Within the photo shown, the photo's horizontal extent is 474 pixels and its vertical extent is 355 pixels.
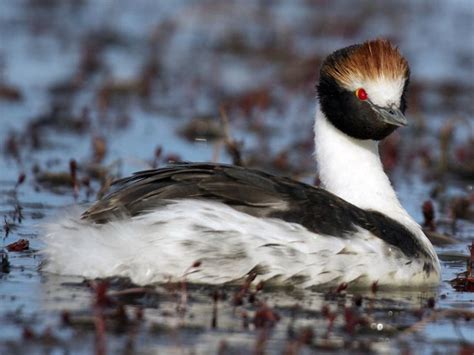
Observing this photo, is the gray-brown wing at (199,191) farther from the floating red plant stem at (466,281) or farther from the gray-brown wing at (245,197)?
the floating red plant stem at (466,281)

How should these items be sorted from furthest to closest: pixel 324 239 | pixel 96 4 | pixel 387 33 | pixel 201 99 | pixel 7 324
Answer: pixel 96 4 < pixel 387 33 < pixel 201 99 < pixel 324 239 < pixel 7 324

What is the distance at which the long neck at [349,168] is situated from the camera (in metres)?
8.08

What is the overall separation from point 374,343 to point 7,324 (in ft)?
5.62

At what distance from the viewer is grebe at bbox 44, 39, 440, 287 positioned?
7008mm

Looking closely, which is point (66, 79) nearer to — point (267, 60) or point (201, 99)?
point (201, 99)

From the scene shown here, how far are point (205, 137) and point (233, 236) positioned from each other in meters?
5.89

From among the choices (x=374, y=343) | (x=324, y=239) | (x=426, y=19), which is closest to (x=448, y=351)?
(x=374, y=343)

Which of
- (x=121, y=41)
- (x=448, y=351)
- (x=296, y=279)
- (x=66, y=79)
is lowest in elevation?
(x=448, y=351)

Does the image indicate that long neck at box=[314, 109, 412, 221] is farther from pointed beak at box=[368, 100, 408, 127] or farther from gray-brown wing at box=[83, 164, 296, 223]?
gray-brown wing at box=[83, 164, 296, 223]

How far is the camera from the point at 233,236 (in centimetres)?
703

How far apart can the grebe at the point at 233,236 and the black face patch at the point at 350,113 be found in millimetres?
562

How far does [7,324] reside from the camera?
20.0ft

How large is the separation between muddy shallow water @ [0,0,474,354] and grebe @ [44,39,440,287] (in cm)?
11

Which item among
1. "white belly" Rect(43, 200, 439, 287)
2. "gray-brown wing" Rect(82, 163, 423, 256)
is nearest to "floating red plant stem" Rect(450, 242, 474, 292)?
"gray-brown wing" Rect(82, 163, 423, 256)
